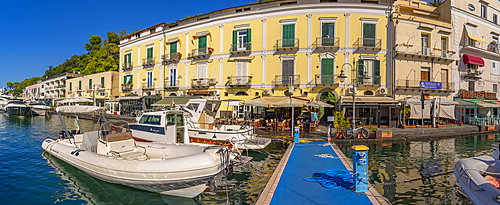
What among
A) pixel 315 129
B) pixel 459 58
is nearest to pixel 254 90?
pixel 315 129

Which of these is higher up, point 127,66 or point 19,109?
point 127,66

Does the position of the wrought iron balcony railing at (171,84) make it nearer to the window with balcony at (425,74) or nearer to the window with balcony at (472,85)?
the window with balcony at (425,74)

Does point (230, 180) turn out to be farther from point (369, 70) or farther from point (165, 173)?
point (369, 70)

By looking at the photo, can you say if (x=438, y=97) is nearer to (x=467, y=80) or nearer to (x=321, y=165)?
(x=467, y=80)

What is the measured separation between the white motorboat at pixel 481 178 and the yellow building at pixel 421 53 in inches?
679

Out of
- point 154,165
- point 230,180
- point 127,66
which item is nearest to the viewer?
point 154,165

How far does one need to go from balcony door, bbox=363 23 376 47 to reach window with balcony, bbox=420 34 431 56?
545 centimetres

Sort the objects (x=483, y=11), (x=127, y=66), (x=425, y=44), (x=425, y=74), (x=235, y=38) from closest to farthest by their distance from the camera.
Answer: (x=425, y=74), (x=425, y=44), (x=235, y=38), (x=483, y=11), (x=127, y=66)

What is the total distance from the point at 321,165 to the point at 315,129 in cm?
976

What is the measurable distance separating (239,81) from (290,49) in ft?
A: 19.2

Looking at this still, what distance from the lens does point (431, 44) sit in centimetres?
2355

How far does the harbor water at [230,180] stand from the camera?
7.15 meters

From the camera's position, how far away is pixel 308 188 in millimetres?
6293

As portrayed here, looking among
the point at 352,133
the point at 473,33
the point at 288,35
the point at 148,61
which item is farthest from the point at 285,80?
the point at 473,33
